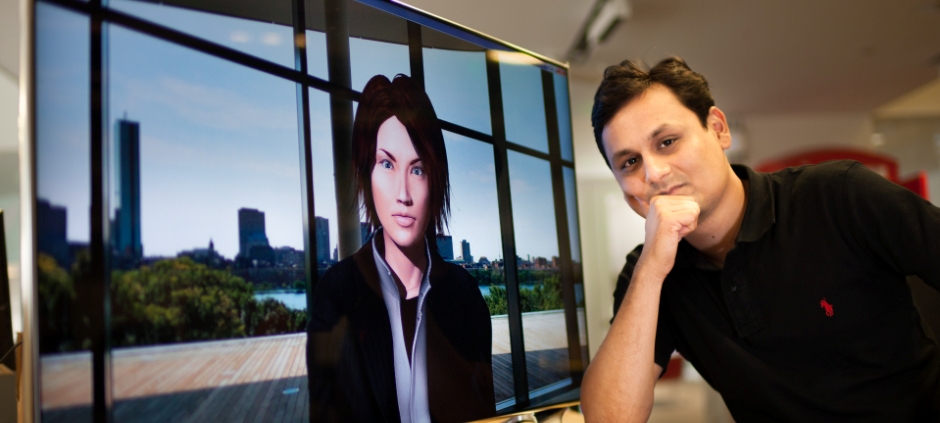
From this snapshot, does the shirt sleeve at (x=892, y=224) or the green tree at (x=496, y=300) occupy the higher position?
the shirt sleeve at (x=892, y=224)

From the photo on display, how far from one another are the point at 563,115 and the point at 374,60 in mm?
719

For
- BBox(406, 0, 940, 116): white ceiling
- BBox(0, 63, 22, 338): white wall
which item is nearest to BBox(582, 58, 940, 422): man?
BBox(406, 0, 940, 116): white ceiling

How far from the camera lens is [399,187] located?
1.19 m

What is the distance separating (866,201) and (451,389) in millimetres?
1079

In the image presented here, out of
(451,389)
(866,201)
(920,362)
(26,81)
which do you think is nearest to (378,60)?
(26,81)

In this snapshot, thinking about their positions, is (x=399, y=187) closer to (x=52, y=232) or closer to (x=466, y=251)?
(x=466, y=251)

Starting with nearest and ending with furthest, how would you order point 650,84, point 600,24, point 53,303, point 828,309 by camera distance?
point 53,303
point 828,309
point 650,84
point 600,24

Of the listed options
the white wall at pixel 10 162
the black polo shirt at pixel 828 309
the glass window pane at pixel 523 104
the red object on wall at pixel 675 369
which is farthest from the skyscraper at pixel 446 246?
the red object on wall at pixel 675 369

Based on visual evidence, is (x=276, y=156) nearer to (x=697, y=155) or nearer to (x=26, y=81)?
(x=26, y=81)

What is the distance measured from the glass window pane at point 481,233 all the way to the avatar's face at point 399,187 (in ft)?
0.29

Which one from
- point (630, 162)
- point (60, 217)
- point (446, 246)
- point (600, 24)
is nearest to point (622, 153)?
point (630, 162)

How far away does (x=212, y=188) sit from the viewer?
0.93 meters

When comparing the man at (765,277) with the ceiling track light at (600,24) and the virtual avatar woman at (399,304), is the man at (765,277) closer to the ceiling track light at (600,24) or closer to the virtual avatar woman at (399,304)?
the virtual avatar woman at (399,304)

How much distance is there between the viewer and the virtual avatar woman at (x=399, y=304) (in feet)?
3.46
